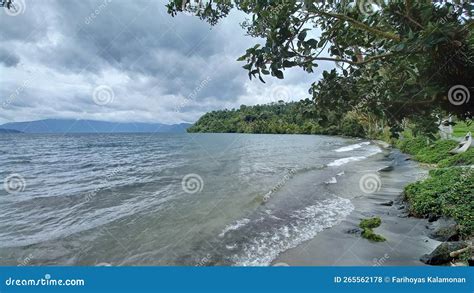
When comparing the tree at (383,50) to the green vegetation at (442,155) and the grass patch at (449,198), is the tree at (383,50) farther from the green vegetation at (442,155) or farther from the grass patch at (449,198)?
the green vegetation at (442,155)

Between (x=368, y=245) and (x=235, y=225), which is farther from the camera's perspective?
(x=235, y=225)

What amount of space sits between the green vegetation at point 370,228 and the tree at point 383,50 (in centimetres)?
523

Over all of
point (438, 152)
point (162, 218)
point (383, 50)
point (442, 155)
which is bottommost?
point (162, 218)

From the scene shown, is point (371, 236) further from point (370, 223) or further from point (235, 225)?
point (235, 225)

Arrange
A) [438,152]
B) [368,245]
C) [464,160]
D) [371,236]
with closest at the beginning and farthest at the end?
[368,245], [371,236], [464,160], [438,152]

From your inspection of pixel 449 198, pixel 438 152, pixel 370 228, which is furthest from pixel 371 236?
pixel 438 152

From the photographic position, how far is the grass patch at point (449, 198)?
976 centimetres

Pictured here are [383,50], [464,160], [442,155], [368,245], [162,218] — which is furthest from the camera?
[442,155]

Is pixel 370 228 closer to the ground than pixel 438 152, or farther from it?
closer to the ground

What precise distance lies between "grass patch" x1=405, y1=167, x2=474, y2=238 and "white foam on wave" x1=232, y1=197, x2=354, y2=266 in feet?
9.30

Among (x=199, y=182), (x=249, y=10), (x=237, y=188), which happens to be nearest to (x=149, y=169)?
(x=199, y=182)

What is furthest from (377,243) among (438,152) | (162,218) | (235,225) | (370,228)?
(438,152)

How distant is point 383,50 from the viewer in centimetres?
630

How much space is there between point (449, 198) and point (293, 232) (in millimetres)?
5695
